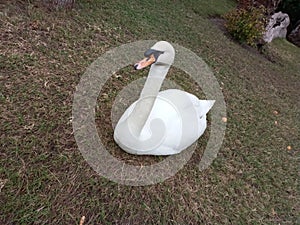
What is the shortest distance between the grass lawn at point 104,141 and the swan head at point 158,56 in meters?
0.86

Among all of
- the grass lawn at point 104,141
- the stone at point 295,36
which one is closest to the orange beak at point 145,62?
the grass lawn at point 104,141

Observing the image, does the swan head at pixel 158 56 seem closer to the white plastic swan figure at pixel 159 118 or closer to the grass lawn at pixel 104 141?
the white plastic swan figure at pixel 159 118

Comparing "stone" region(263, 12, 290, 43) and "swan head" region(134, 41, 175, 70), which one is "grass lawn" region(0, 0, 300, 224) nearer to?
"swan head" region(134, 41, 175, 70)

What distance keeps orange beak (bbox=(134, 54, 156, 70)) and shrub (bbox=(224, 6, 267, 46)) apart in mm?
4756

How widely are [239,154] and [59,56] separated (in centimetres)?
214

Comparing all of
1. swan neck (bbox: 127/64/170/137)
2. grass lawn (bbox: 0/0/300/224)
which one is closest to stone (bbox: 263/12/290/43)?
grass lawn (bbox: 0/0/300/224)

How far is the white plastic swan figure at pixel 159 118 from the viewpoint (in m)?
1.78

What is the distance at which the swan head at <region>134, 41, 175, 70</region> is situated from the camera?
1.65m

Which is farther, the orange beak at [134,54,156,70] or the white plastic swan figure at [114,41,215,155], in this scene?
the white plastic swan figure at [114,41,215,155]

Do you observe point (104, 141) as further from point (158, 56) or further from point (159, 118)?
point (158, 56)

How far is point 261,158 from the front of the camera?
115 inches

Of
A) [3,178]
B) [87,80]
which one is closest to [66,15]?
[87,80]

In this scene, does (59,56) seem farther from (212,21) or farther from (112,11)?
(212,21)

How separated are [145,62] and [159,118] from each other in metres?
0.59
